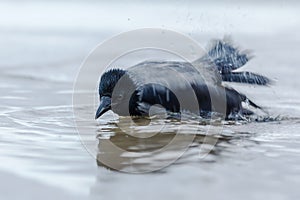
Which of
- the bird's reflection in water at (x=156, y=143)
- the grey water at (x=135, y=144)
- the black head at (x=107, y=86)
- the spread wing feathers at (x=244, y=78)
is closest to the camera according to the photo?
the grey water at (x=135, y=144)

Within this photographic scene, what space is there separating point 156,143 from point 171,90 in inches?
22.3

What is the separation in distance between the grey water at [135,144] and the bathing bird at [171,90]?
114 millimetres

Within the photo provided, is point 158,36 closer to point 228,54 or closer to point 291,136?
point 228,54

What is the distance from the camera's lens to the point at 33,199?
2.75m

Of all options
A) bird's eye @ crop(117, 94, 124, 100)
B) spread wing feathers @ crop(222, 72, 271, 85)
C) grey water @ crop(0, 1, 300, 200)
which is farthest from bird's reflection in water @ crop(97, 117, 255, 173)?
spread wing feathers @ crop(222, 72, 271, 85)

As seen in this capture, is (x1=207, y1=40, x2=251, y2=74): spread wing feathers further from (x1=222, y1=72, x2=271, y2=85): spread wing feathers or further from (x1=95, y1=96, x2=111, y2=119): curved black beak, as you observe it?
(x1=95, y1=96, x2=111, y2=119): curved black beak

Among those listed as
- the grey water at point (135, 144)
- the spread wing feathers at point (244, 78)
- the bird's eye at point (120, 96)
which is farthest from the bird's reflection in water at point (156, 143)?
the spread wing feathers at point (244, 78)

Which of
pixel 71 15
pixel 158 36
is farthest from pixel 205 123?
pixel 71 15

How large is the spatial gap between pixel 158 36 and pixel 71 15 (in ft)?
8.32

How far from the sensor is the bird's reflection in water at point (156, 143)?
327cm

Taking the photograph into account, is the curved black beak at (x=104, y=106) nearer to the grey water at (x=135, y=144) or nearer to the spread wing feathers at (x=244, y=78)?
the grey water at (x=135, y=144)

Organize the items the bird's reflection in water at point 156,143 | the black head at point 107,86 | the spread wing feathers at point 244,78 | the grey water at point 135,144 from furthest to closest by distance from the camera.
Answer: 1. the spread wing feathers at point 244,78
2. the black head at point 107,86
3. the bird's reflection in water at point 156,143
4. the grey water at point 135,144

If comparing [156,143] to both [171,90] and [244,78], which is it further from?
[244,78]

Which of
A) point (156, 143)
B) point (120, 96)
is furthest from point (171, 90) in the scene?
point (156, 143)
